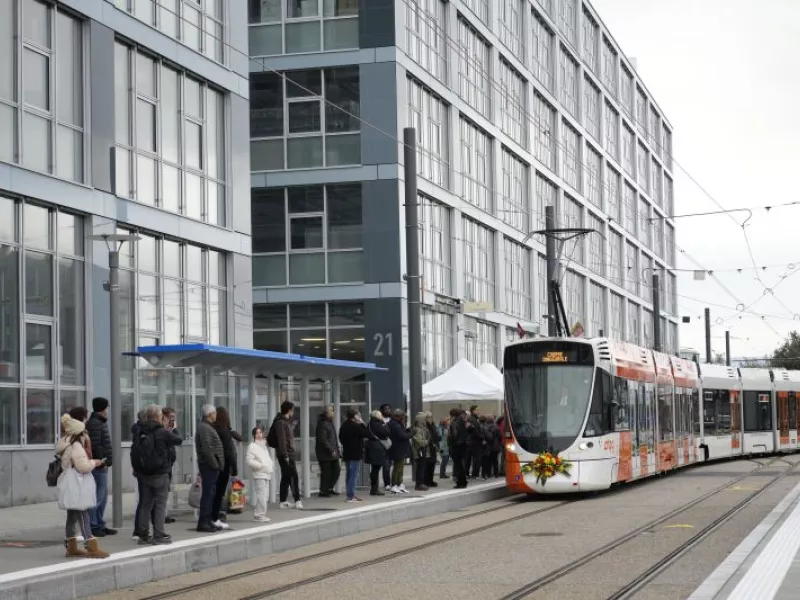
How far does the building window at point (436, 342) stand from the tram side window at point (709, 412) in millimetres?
8492

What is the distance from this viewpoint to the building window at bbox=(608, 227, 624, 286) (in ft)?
242

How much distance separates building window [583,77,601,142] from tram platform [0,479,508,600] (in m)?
46.3

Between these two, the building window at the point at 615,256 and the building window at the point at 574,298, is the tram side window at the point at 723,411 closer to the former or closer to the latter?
the building window at the point at 574,298

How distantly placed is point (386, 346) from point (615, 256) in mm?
36891

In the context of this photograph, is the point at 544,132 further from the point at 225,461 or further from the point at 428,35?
the point at 225,461

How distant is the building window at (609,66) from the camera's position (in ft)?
248

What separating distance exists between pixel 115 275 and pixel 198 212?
12622 mm

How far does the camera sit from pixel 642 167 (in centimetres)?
8612

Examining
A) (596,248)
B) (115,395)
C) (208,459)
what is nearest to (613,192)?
(596,248)

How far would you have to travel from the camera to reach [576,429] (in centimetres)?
2631

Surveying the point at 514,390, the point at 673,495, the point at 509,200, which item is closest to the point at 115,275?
the point at 514,390

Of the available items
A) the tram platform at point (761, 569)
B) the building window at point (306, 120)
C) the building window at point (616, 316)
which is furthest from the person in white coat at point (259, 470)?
the building window at point (616, 316)

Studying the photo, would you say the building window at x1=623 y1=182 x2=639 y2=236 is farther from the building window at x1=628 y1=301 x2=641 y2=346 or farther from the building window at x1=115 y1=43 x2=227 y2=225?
the building window at x1=115 y1=43 x2=227 y2=225

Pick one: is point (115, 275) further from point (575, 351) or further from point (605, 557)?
point (575, 351)
